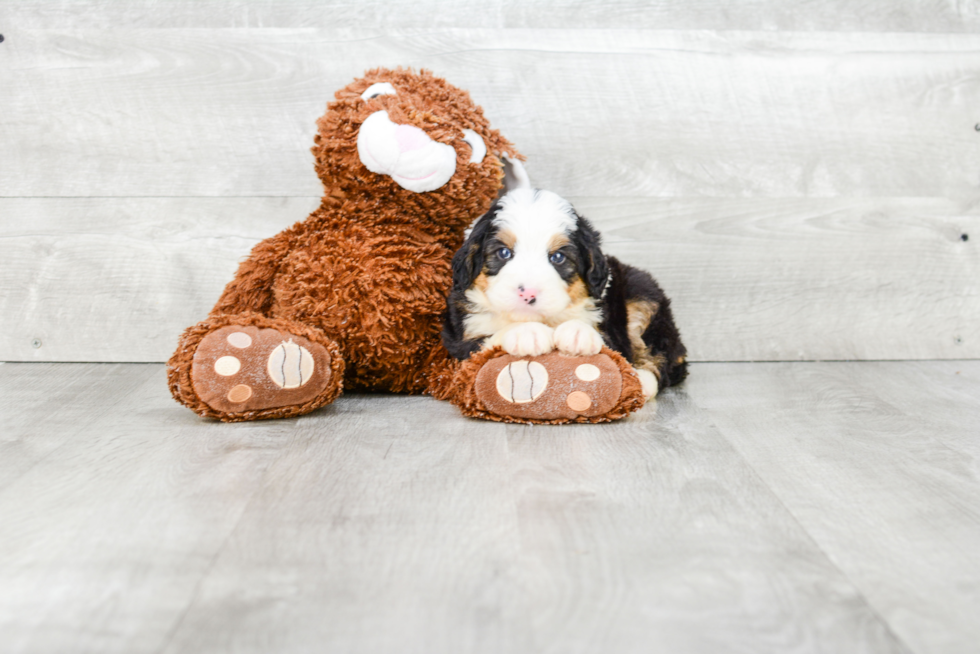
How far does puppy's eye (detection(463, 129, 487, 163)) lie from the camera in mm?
1199

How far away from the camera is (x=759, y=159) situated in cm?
156

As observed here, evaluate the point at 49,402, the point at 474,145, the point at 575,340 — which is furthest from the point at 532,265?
the point at 49,402

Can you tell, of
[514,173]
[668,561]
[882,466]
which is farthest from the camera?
[514,173]

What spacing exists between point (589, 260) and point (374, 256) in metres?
0.31

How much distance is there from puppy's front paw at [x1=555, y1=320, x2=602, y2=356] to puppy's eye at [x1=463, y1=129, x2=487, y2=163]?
0.98ft

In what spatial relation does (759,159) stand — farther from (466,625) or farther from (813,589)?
(466,625)

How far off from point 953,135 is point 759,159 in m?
0.38

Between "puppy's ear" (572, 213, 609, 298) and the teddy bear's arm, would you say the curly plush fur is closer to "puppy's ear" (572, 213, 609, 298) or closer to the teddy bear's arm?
the teddy bear's arm

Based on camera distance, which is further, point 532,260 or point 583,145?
point 583,145

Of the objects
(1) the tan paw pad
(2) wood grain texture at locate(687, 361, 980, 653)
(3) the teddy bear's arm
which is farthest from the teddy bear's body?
(2) wood grain texture at locate(687, 361, 980, 653)

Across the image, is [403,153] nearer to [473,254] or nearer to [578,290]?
[473,254]

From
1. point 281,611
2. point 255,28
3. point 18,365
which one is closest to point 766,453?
point 281,611

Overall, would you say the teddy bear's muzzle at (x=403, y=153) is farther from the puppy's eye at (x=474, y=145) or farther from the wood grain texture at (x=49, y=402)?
the wood grain texture at (x=49, y=402)

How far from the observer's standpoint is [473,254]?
1107 millimetres
